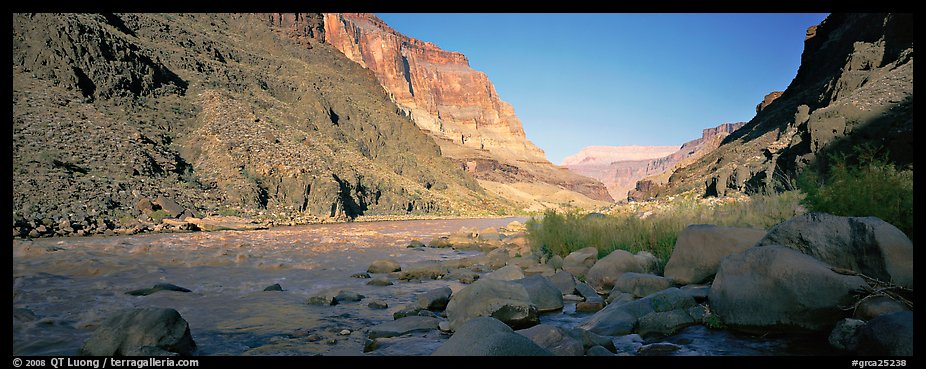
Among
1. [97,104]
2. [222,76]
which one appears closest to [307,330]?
[97,104]

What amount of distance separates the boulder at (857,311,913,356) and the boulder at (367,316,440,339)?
380 cm

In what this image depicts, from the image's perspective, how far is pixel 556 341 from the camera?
12.1ft

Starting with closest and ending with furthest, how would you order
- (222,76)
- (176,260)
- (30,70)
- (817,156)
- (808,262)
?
(808,262) → (176,260) → (817,156) → (30,70) → (222,76)

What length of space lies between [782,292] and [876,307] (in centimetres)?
63

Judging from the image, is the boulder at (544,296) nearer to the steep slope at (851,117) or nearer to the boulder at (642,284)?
the boulder at (642,284)

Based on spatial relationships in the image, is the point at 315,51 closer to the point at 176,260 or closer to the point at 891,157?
the point at 176,260

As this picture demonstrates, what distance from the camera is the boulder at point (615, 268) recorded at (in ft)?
23.9

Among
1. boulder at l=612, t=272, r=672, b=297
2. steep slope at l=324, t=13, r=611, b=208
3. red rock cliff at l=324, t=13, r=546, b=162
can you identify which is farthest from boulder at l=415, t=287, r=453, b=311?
red rock cliff at l=324, t=13, r=546, b=162

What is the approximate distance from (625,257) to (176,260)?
10.5 metres

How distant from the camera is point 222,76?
154 feet

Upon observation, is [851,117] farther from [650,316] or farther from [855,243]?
[650,316]

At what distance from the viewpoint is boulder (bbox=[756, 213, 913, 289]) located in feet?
13.6

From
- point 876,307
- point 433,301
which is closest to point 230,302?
point 433,301

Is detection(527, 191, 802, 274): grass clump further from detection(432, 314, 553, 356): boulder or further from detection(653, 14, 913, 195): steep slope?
detection(432, 314, 553, 356): boulder
